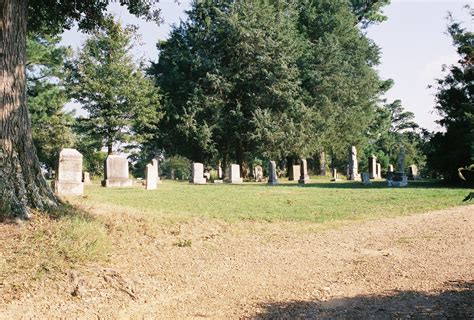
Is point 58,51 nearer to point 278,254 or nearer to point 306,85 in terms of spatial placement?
point 306,85

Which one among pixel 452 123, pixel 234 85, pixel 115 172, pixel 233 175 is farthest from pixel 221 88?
pixel 452 123

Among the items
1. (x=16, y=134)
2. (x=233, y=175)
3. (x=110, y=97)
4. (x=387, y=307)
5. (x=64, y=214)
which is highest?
(x=110, y=97)

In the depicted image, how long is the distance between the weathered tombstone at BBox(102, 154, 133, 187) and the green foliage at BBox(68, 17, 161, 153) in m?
12.5

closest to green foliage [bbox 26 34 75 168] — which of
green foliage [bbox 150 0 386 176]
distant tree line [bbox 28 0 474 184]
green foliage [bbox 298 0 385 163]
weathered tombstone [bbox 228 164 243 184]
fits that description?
distant tree line [bbox 28 0 474 184]

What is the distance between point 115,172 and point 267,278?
1710 centimetres

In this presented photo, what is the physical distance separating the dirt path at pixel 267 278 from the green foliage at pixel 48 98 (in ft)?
94.5

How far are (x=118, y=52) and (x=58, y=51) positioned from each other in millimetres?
5187

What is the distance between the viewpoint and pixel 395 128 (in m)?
68.7

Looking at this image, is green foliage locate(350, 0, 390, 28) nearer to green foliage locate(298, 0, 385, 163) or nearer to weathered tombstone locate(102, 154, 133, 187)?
green foliage locate(298, 0, 385, 163)

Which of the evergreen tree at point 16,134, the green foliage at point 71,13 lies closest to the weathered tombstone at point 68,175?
the green foliage at point 71,13

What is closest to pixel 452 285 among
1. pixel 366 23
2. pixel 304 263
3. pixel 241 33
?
pixel 304 263

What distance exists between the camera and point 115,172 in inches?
825

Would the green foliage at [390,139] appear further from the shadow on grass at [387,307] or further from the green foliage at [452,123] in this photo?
the shadow on grass at [387,307]

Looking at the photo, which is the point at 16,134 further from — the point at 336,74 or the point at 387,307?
the point at 336,74
